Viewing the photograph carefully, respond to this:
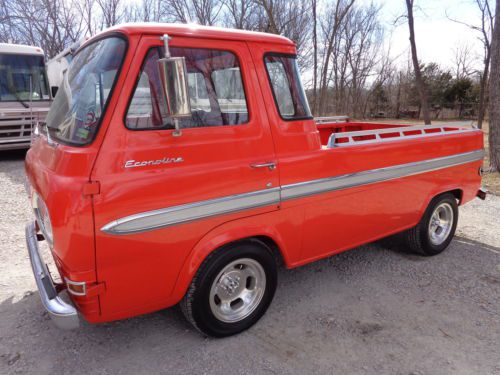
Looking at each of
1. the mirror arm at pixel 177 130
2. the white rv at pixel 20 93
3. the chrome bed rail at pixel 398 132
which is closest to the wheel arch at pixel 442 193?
the chrome bed rail at pixel 398 132

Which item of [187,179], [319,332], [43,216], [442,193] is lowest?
[319,332]

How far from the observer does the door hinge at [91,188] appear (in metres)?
2.12

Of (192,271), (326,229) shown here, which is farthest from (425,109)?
(192,271)

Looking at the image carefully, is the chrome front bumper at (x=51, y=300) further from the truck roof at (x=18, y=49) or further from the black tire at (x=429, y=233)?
the truck roof at (x=18, y=49)

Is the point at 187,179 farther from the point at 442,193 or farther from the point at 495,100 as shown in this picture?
the point at 495,100

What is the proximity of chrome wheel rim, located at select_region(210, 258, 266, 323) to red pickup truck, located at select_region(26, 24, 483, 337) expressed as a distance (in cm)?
1

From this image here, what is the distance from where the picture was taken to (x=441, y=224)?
14.8 ft

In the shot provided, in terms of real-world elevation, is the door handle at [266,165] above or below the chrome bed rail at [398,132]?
below

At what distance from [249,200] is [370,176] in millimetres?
1308

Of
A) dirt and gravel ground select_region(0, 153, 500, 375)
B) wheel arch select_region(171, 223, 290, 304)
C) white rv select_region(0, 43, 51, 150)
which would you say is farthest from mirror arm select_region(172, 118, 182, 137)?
white rv select_region(0, 43, 51, 150)

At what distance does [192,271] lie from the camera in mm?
2572

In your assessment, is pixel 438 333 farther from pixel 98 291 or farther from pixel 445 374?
pixel 98 291

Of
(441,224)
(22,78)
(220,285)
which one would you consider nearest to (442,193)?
(441,224)

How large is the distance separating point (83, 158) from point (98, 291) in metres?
0.78
